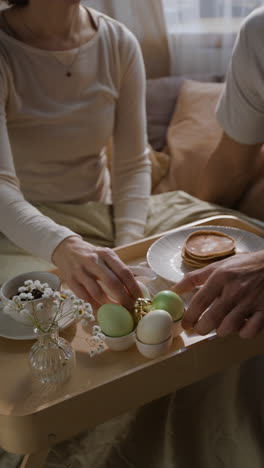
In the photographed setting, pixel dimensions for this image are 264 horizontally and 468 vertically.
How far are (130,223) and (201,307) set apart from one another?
572mm

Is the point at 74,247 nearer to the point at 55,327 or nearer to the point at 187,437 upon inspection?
the point at 55,327

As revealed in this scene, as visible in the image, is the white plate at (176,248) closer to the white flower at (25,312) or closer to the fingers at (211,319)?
the fingers at (211,319)

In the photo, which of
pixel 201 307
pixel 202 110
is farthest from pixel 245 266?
pixel 202 110

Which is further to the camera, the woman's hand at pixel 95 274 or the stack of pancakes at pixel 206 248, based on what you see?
the stack of pancakes at pixel 206 248

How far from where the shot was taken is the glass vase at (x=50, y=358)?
0.82 meters

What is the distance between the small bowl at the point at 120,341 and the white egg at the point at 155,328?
0.08 ft

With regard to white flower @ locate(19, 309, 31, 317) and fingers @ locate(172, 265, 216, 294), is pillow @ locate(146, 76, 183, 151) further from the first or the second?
white flower @ locate(19, 309, 31, 317)

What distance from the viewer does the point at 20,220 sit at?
120 centimetres

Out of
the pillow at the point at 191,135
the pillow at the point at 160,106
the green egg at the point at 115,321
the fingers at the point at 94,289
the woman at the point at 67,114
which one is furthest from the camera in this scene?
the pillow at the point at 160,106

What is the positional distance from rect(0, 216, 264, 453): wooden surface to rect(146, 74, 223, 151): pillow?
1.33m

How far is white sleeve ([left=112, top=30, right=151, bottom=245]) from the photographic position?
1469 millimetres

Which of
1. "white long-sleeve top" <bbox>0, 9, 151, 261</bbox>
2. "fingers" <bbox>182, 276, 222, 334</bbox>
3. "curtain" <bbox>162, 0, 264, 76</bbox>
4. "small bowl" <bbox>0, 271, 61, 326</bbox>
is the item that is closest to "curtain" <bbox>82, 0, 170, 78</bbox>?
"curtain" <bbox>162, 0, 264, 76</bbox>

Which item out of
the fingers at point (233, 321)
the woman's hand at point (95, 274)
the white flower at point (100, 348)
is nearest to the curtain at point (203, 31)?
the woman's hand at point (95, 274)

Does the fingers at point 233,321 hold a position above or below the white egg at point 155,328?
below
